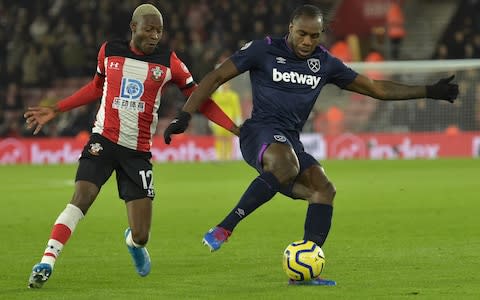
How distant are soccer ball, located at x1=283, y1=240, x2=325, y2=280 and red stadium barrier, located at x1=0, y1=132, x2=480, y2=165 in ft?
64.0

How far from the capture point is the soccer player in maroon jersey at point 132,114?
8469 mm

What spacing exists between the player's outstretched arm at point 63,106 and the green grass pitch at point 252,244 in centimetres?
118

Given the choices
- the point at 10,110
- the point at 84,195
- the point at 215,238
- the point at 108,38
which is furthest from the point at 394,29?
the point at 215,238

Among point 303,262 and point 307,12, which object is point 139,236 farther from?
point 307,12

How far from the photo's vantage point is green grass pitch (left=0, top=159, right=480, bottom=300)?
7.78 metres

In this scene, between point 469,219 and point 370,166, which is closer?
point 469,219

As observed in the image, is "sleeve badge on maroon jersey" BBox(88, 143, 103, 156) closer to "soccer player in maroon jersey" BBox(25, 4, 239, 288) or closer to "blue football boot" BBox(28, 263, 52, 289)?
"soccer player in maroon jersey" BBox(25, 4, 239, 288)

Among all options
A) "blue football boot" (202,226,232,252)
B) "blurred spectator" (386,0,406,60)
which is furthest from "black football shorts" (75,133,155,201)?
"blurred spectator" (386,0,406,60)

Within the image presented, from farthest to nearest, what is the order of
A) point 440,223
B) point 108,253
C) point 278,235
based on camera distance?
point 440,223 < point 278,235 < point 108,253

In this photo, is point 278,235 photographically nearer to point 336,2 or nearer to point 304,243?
point 304,243

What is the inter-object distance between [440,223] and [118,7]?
1940 cm

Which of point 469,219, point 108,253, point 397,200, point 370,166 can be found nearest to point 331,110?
point 370,166

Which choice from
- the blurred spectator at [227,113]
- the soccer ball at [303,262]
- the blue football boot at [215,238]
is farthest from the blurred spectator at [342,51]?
the blue football boot at [215,238]

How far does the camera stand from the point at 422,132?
89.7ft
